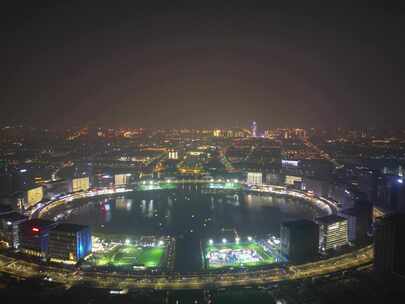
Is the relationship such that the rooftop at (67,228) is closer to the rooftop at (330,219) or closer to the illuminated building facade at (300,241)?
the illuminated building facade at (300,241)

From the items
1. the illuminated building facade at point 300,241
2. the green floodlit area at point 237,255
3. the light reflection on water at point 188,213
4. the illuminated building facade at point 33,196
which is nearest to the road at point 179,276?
the illuminated building facade at point 300,241

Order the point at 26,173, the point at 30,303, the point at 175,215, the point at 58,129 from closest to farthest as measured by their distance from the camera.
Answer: the point at 30,303 → the point at 175,215 → the point at 26,173 → the point at 58,129

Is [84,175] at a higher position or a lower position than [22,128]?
lower

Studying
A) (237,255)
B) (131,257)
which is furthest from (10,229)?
(237,255)

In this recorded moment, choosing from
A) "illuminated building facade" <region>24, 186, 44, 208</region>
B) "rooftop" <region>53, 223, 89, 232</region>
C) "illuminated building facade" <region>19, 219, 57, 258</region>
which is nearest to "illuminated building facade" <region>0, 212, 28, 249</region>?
"illuminated building facade" <region>19, 219, 57, 258</region>

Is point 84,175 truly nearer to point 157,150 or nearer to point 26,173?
point 26,173

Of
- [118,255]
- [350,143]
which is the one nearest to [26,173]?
[118,255]

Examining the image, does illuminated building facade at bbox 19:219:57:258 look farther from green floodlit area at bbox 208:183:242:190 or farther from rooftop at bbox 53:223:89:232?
green floodlit area at bbox 208:183:242:190
